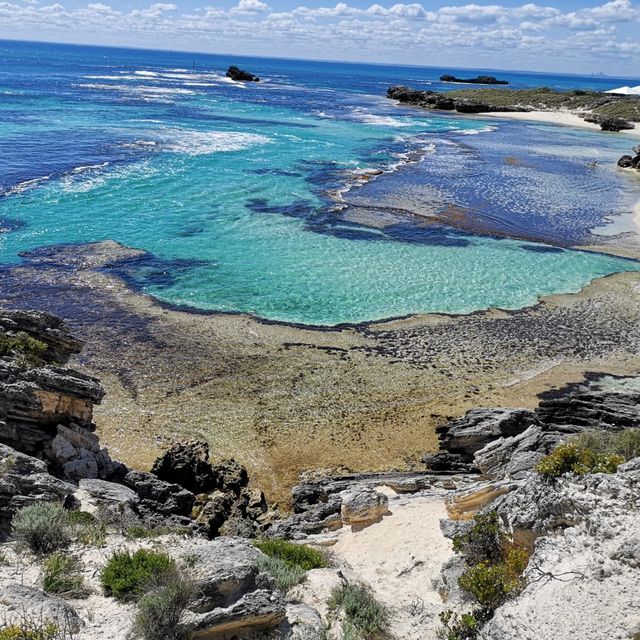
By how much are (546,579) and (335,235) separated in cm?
3353

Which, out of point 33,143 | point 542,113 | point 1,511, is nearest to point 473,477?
point 1,511

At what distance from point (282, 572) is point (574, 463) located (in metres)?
6.21

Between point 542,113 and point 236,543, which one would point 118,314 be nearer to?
point 236,543

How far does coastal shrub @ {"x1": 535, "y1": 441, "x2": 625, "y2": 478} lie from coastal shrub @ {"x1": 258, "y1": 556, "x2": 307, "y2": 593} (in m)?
5.26

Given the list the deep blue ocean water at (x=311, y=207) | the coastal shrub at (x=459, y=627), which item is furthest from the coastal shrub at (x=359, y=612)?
the deep blue ocean water at (x=311, y=207)

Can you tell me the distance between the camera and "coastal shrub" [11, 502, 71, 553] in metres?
11.1

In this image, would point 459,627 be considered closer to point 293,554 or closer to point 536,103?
point 293,554

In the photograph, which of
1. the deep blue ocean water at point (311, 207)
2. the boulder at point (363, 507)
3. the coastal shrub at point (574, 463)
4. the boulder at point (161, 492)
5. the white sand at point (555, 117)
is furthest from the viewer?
the white sand at point (555, 117)

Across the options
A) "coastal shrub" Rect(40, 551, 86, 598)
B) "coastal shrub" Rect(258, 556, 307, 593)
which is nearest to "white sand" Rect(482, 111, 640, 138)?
"coastal shrub" Rect(258, 556, 307, 593)

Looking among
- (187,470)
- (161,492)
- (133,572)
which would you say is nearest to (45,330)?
(187,470)

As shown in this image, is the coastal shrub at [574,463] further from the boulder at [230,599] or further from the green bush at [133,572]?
the green bush at [133,572]

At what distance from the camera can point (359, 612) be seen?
412 inches

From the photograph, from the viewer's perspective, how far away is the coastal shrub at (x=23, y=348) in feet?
57.7

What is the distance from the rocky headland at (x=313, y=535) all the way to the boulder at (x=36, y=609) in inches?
1.1
